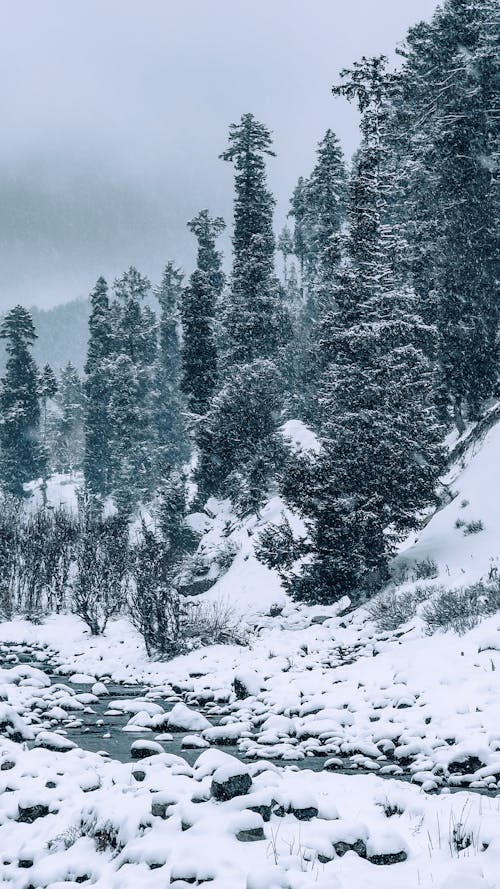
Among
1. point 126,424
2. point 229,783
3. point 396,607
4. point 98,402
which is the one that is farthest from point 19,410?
point 229,783

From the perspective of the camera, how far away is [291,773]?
23.5 feet

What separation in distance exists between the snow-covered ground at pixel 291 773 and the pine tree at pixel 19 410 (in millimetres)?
44294

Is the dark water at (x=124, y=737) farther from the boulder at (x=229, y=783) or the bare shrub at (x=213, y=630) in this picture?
the bare shrub at (x=213, y=630)

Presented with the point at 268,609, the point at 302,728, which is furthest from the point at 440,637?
the point at 268,609

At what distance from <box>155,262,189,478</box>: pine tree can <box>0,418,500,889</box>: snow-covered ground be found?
146 feet

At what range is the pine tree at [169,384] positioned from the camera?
204ft

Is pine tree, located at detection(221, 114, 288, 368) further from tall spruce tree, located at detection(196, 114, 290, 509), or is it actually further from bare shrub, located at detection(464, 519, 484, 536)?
bare shrub, located at detection(464, 519, 484, 536)

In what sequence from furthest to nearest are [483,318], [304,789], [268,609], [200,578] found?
[200,578] < [483,318] < [268,609] < [304,789]

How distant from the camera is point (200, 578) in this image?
3005 cm

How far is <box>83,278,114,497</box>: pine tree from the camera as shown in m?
60.3

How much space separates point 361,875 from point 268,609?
55.6 feet

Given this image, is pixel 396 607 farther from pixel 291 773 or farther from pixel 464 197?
pixel 464 197

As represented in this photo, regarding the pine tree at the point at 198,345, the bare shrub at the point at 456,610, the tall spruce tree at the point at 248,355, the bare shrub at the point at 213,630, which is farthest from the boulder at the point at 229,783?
the pine tree at the point at 198,345

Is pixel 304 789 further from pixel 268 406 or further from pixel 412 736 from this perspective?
pixel 268 406
